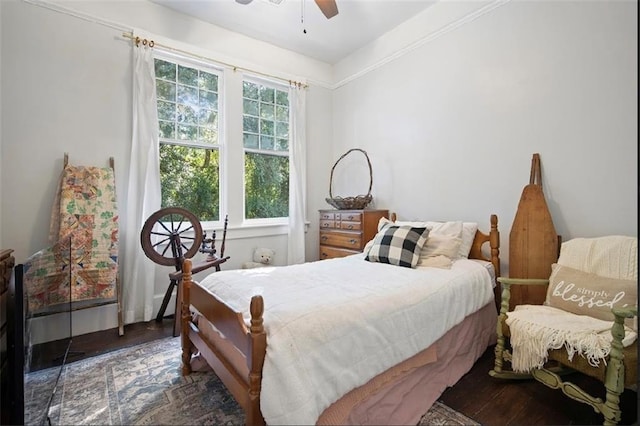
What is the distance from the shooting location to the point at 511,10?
2.45 meters

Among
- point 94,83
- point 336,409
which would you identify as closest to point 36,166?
point 94,83

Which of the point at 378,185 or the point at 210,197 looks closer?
the point at 210,197

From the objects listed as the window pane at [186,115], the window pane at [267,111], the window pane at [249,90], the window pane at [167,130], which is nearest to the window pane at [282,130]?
the window pane at [267,111]

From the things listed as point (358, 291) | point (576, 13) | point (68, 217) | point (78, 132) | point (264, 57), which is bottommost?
A: point (358, 291)

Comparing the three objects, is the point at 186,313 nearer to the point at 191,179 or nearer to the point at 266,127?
the point at 191,179

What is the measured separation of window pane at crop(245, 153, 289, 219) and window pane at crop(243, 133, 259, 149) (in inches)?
4.2

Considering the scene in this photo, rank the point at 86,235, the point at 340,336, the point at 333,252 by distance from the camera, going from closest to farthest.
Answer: the point at 340,336 < the point at 86,235 < the point at 333,252

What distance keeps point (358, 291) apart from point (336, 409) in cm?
57

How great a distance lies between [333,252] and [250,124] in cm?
184

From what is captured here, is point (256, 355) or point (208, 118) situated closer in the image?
point (256, 355)

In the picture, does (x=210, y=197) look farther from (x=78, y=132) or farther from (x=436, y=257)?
(x=436, y=257)

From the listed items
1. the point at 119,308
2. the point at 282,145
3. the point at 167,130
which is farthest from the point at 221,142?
the point at 119,308

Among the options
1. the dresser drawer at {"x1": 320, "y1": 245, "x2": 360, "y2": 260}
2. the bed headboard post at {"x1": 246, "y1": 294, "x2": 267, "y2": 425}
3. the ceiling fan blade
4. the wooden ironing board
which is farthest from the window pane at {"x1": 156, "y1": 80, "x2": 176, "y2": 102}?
the wooden ironing board

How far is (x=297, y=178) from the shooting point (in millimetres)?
3771
